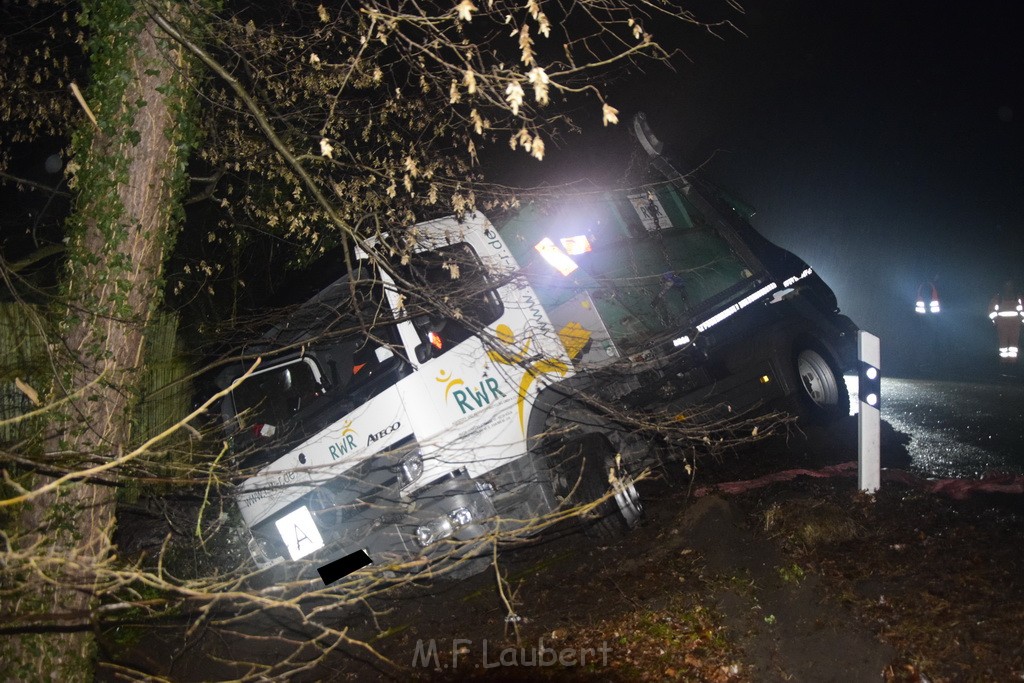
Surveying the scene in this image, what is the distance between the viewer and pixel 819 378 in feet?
25.0

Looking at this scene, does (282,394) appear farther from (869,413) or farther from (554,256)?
(869,413)

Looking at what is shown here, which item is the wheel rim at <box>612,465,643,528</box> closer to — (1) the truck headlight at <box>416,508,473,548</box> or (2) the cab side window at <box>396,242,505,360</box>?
(1) the truck headlight at <box>416,508,473,548</box>

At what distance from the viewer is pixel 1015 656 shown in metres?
2.92

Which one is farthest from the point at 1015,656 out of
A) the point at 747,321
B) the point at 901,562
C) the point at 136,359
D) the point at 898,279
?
the point at 898,279

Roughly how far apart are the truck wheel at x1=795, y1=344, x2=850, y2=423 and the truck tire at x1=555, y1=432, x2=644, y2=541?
10.6 feet

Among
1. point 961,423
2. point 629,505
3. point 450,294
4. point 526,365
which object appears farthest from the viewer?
Answer: point 961,423

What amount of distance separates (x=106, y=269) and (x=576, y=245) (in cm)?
395

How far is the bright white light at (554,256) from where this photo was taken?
5.82 m

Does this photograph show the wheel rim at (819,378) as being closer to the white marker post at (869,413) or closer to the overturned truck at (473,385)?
the overturned truck at (473,385)

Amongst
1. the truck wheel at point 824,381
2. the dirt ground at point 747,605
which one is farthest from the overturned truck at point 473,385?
the truck wheel at point 824,381

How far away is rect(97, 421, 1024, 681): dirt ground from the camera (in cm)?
321

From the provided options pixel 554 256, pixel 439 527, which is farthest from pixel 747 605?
pixel 554 256

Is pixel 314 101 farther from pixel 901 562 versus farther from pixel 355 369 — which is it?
pixel 901 562

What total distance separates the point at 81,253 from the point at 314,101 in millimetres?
2554
